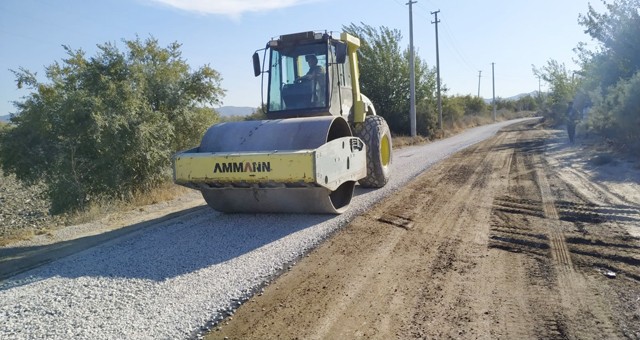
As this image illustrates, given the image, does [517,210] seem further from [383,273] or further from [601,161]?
[601,161]

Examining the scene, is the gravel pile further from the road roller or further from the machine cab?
the machine cab

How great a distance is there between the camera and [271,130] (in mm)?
7090

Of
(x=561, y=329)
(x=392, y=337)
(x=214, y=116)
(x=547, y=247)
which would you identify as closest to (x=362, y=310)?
(x=392, y=337)

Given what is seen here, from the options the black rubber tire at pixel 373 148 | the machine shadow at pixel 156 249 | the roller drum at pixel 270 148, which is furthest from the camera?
the black rubber tire at pixel 373 148

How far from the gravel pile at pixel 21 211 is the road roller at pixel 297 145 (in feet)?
11.4

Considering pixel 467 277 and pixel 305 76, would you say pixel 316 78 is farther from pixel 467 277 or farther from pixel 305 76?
pixel 467 277

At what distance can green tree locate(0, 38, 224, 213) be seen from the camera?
10203mm

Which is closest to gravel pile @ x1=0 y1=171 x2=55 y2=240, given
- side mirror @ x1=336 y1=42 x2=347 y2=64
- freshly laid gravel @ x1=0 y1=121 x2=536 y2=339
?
freshly laid gravel @ x1=0 y1=121 x2=536 y2=339

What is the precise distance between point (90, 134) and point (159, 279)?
21.6 ft

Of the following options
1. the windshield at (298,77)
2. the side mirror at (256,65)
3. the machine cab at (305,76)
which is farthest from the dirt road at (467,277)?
the side mirror at (256,65)

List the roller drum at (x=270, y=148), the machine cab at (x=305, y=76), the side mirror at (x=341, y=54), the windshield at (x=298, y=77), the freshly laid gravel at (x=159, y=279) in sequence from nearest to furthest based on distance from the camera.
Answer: the freshly laid gravel at (x=159, y=279) → the roller drum at (x=270, y=148) → the side mirror at (x=341, y=54) → the machine cab at (x=305, y=76) → the windshield at (x=298, y=77)

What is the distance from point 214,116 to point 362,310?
10942 mm

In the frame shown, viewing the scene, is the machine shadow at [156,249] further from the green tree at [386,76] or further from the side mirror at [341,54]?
the green tree at [386,76]

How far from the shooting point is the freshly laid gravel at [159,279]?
12.5ft
